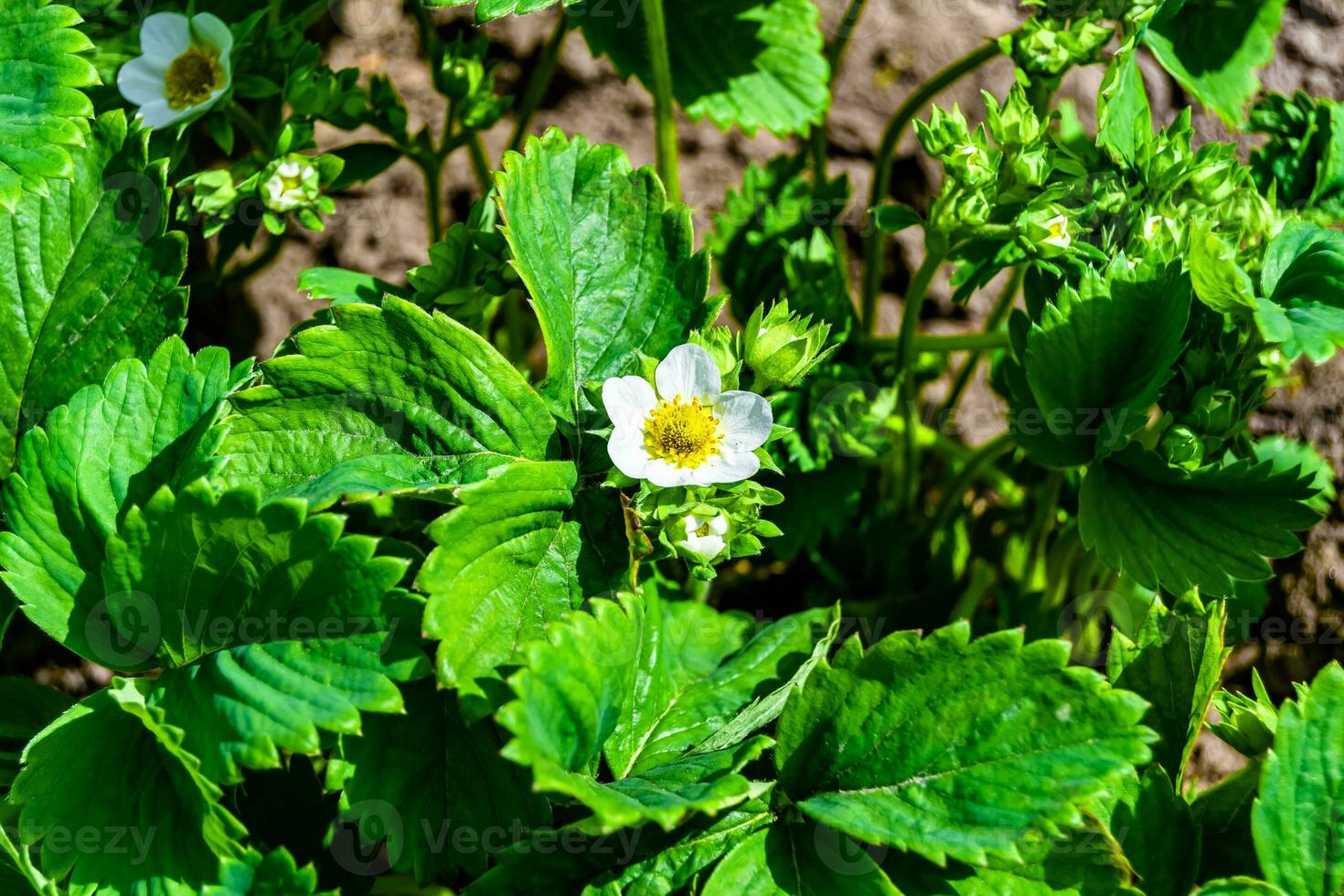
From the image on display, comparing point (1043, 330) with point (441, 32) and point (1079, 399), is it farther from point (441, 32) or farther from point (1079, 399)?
point (441, 32)

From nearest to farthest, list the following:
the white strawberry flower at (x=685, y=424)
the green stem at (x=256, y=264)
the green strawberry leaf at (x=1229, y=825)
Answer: the white strawberry flower at (x=685, y=424)
the green strawberry leaf at (x=1229, y=825)
the green stem at (x=256, y=264)

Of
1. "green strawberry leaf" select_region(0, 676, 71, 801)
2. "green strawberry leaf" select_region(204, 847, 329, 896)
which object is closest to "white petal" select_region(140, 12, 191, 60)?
"green strawberry leaf" select_region(0, 676, 71, 801)

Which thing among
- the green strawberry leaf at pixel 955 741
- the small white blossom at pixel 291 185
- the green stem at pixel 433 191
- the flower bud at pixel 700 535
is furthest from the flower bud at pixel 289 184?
the green strawberry leaf at pixel 955 741

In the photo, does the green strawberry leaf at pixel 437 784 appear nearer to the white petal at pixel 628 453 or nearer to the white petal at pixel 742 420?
the white petal at pixel 628 453

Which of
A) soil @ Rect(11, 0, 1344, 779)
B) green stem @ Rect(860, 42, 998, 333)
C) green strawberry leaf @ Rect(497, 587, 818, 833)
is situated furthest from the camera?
soil @ Rect(11, 0, 1344, 779)

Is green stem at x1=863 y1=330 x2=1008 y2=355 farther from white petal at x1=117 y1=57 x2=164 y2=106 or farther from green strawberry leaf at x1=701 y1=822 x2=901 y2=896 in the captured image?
white petal at x1=117 y1=57 x2=164 y2=106

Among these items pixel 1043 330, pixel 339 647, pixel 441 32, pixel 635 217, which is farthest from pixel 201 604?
pixel 441 32

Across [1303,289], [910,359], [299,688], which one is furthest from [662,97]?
[299,688]

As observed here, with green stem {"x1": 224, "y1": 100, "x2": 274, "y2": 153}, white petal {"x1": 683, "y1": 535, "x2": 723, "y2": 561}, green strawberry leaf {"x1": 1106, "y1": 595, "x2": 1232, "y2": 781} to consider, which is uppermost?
green stem {"x1": 224, "y1": 100, "x2": 274, "y2": 153}
